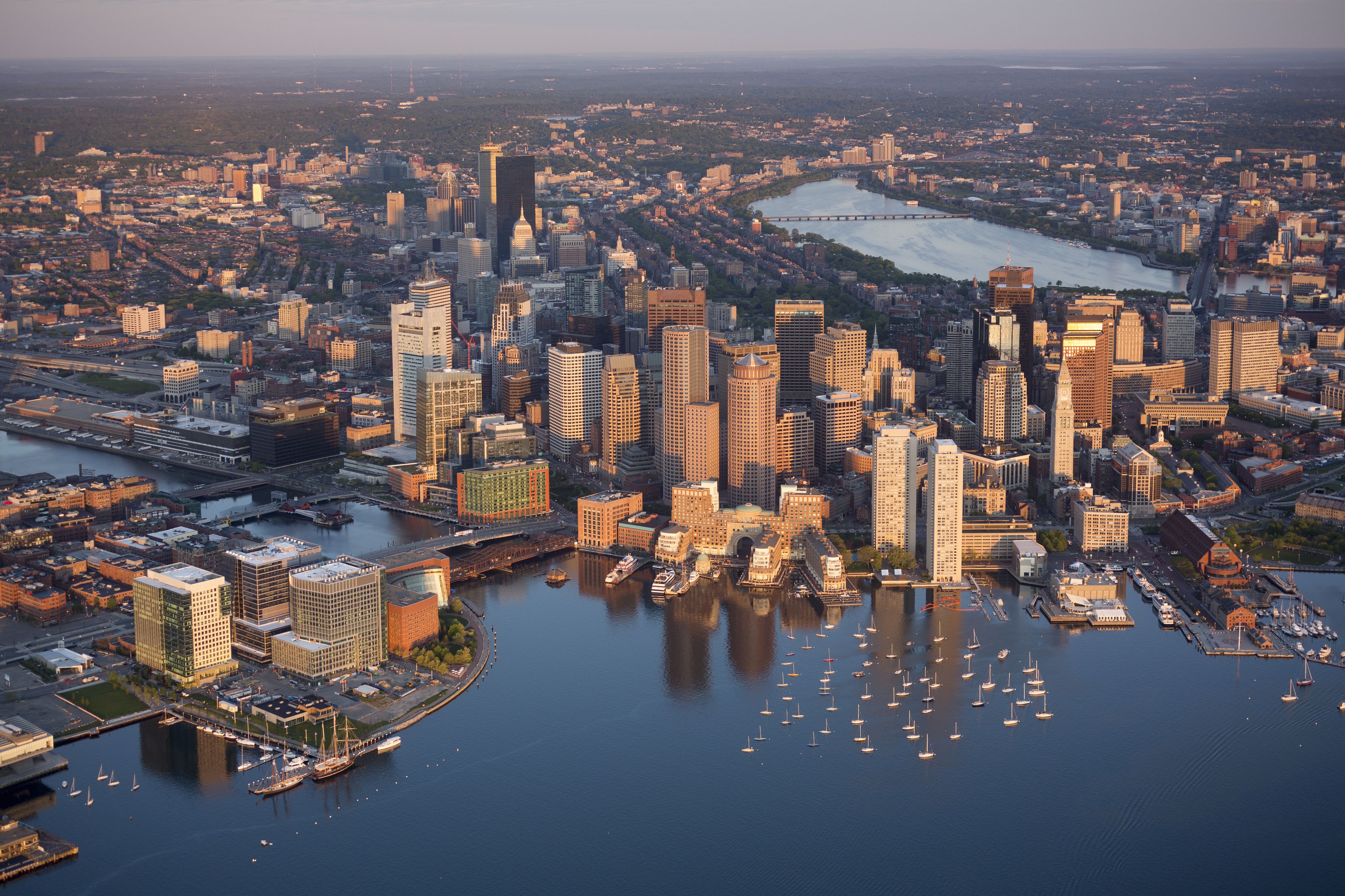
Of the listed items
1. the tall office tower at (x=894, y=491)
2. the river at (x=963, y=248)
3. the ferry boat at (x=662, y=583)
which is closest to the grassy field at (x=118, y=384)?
the ferry boat at (x=662, y=583)

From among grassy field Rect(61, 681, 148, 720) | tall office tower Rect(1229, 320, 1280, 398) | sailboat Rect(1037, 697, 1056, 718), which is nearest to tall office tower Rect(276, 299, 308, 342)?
tall office tower Rect(1229, 320, 1280, 398)

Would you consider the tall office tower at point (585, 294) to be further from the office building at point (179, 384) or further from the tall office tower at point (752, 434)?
the tall office tower at point (752, 434)

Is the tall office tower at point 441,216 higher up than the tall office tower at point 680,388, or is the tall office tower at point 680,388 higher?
the tall office tower at point 441,216

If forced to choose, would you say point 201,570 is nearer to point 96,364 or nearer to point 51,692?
point 51,692

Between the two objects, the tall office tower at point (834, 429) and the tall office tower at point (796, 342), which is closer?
the tall office tower at point (834, 429)

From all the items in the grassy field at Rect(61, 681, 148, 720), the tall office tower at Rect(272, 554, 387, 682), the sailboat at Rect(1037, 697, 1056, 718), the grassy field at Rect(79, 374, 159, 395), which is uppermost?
the grassy field at Rect(79, 374, 159, 395)

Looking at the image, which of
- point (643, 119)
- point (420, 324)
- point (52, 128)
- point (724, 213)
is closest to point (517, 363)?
point (420, 324)

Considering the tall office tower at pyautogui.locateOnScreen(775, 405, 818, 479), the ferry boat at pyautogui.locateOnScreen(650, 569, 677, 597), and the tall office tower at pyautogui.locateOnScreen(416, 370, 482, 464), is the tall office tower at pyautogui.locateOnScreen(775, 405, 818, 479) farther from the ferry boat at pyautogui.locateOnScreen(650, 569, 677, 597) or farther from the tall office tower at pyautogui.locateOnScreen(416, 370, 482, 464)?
the tall office tower at pyautogui.locateOnScreen(416, 370, 482, 464)
